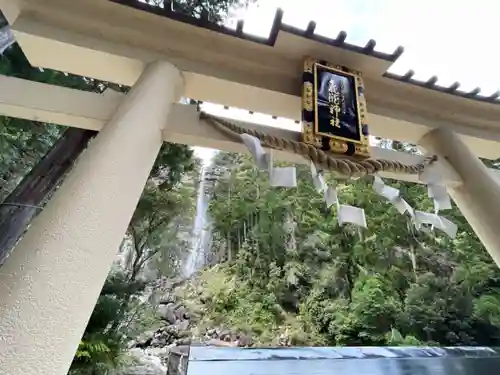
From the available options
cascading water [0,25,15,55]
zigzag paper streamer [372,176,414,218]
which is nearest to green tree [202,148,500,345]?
zigzag paper streamer [372,176,414,218]

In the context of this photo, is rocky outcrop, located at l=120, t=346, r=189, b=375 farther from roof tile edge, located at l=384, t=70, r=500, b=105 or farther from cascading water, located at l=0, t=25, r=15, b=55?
cascading water, located at l=0, t=25, r=15, b=55

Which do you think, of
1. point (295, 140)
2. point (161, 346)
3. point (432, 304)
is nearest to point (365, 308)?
point (432, 304)

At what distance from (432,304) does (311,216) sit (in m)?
2.59

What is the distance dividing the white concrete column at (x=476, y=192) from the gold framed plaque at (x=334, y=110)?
0.53 metres

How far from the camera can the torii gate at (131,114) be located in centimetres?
64

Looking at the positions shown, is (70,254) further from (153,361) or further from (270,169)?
(153,361)

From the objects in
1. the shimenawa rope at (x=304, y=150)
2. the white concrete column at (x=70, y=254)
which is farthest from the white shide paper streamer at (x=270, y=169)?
the white concrete column at (x=70, y=254)

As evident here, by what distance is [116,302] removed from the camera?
8.69ft

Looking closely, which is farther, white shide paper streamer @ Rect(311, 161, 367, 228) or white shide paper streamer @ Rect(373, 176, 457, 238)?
white shide paper streamer @ Rect(373, 176, 457, 238)

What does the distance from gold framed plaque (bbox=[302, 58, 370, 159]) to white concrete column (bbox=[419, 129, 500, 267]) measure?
0.53 metres

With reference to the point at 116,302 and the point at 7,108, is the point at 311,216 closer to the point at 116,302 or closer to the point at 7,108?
the point at 116,302

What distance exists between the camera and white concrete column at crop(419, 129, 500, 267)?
1.44 metres

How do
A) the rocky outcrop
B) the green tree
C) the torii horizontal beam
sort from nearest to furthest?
the torii horizontal beam
the rocky outcrop
the green tree

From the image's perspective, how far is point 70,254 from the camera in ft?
2.32
